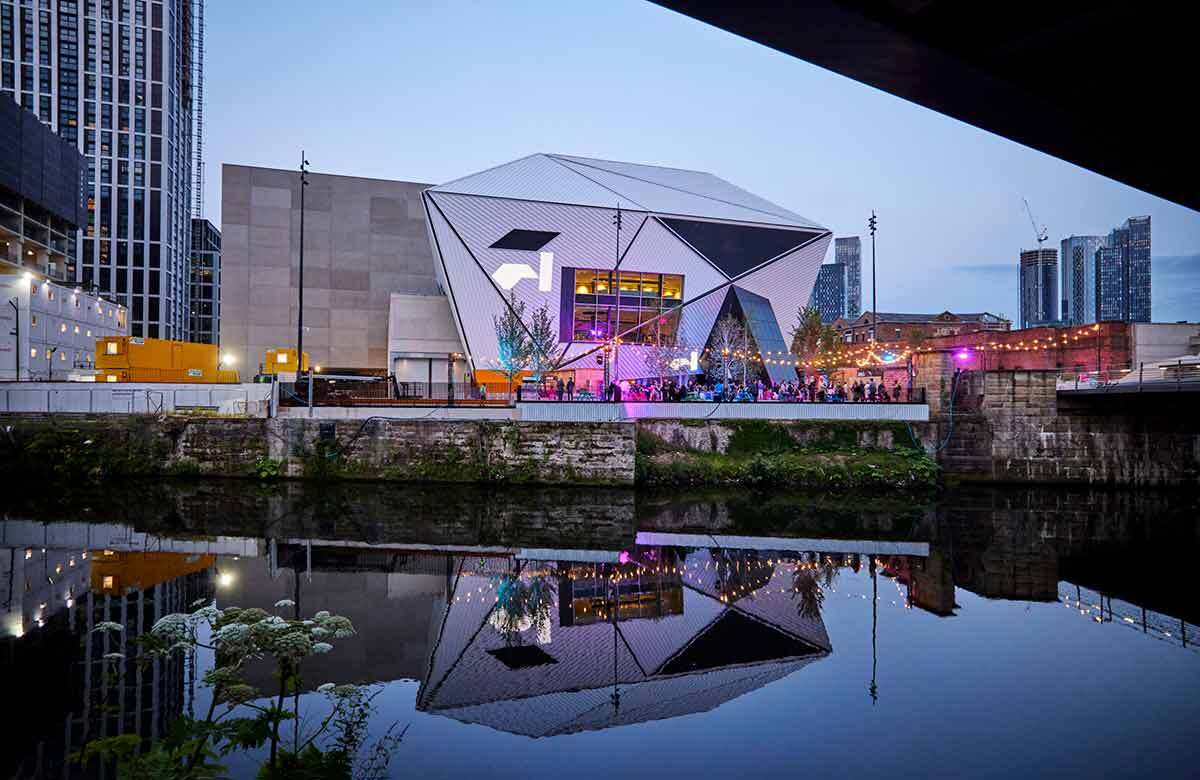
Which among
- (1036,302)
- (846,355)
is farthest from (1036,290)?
(846,355)

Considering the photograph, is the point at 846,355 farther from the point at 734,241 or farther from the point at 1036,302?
the point at 1036,302

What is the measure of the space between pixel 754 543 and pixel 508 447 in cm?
949

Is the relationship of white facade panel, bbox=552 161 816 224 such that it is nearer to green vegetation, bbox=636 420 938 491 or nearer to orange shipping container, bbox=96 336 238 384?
green vegetation, bbox=636 420 938 491

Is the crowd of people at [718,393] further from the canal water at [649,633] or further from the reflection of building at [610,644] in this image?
the reflection of building at [610,644]

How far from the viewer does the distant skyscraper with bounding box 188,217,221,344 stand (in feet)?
349

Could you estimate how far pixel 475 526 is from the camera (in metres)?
16.3

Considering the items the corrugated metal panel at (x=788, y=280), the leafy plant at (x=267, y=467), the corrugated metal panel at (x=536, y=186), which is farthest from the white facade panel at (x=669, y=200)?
the leafy plant at (x=267, y=467)

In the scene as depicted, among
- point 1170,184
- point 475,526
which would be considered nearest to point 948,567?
point 1170,184

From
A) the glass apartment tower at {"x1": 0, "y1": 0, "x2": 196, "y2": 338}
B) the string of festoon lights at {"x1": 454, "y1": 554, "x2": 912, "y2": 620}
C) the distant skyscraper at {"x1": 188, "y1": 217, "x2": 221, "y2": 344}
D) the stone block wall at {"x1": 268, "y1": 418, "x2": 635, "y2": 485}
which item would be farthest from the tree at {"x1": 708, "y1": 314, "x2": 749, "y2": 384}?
the distant skyscraper at {"x1": 188, "y1": 217, "x2": 221, "y2": 344}

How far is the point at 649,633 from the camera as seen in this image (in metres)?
9.40

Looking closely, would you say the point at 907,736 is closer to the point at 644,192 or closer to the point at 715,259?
the point at 715,259

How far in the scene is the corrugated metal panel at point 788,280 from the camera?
41.0 m

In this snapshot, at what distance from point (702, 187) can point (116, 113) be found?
70635 millimetres

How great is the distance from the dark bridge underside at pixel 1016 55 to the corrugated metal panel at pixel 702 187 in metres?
37.8
